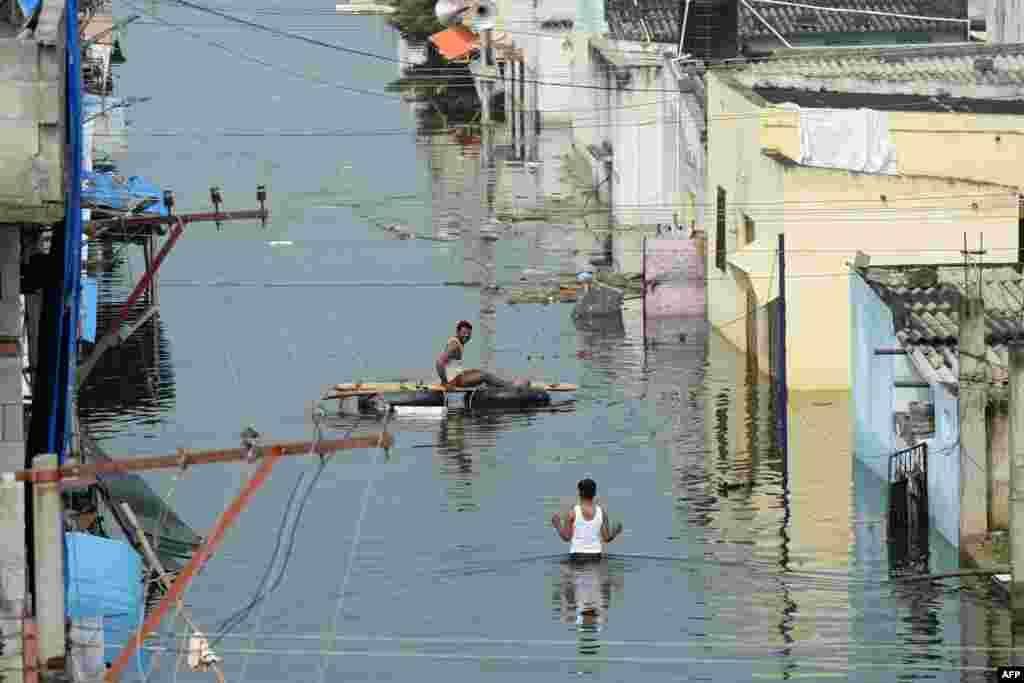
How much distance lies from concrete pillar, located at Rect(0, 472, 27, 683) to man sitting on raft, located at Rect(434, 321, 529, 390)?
69.9 feet

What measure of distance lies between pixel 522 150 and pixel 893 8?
37.7 ft

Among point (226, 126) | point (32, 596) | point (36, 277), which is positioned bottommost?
point (32, 596)

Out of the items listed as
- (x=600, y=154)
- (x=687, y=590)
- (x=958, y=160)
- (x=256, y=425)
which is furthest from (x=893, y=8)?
(x=687, y=590)

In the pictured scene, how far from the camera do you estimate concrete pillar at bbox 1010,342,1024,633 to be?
2275 centimetres

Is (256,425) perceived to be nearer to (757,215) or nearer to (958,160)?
(757,215)

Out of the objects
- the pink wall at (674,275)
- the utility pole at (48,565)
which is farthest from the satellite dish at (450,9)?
the utility pole at (48,565)

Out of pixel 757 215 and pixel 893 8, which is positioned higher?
pixel 893 8

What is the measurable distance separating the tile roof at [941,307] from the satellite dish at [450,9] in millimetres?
49627

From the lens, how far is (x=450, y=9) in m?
79.8

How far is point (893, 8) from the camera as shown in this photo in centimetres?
6253

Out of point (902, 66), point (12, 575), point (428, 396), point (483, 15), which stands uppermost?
point (483, 15)

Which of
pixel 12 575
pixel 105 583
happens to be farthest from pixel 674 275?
pixel 12 575

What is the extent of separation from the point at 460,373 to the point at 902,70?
14.2 m

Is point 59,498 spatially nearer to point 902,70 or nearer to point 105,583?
point 105,583
